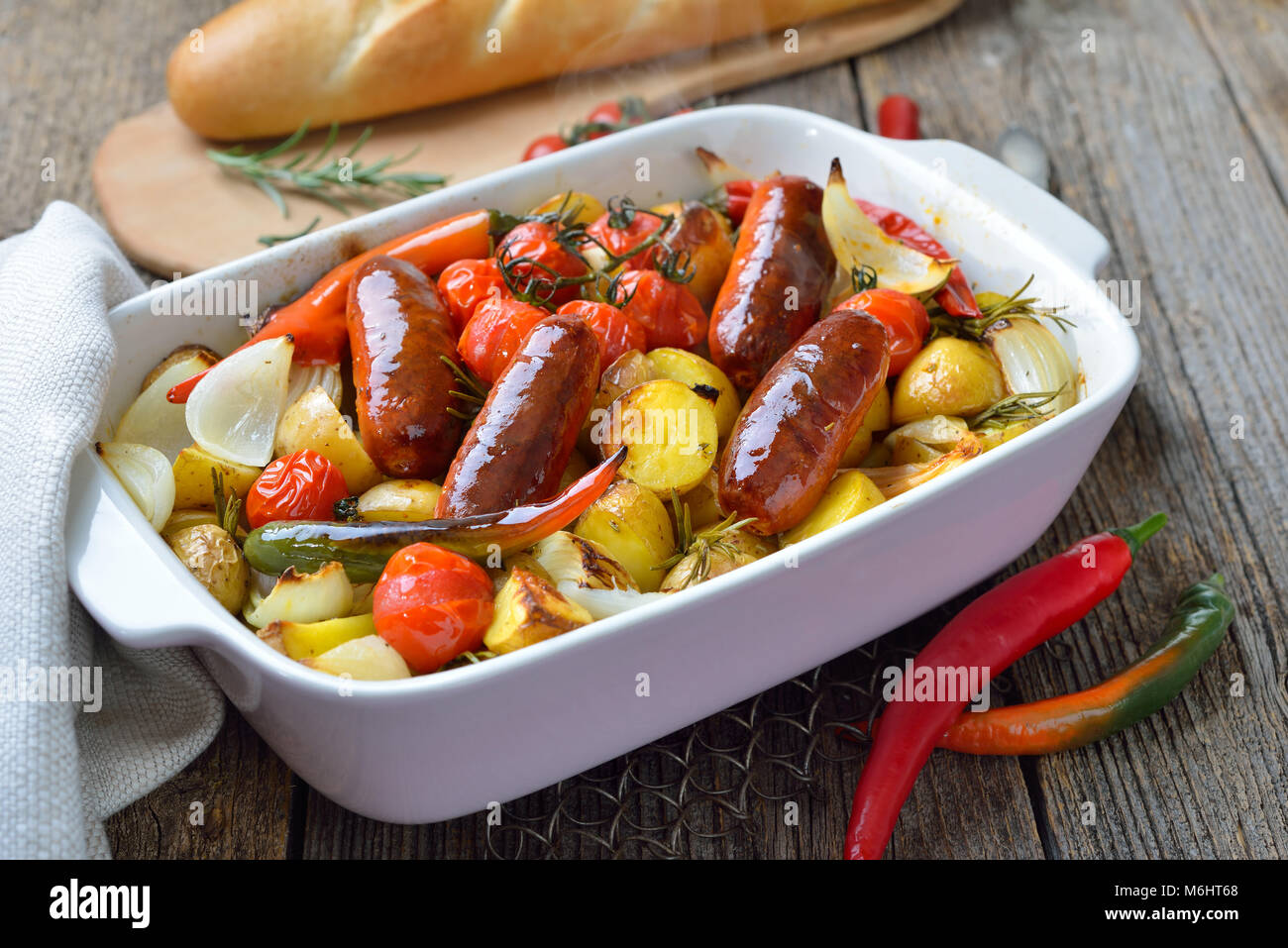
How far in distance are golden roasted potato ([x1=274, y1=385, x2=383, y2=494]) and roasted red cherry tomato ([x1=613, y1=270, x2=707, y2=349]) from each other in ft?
1.44

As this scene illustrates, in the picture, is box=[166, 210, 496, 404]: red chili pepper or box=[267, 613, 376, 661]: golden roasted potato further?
box=[166, 210, 496, 404]: red chili pepper

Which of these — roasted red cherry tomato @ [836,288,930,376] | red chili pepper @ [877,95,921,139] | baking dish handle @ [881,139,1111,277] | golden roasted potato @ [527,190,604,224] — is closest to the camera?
roasted red cherry tomato @ [836,288,930,376]

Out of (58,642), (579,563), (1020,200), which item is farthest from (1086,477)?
(58,642)

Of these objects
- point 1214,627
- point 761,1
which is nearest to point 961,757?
point 1214,627

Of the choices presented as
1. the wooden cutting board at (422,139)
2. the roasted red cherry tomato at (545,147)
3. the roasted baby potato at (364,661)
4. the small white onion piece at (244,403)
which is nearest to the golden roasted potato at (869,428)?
the roasted baby potato at (364,661)

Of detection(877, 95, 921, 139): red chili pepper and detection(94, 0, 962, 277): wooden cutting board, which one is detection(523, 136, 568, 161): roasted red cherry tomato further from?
detection(877, 95, 921, 139): red chili pepper

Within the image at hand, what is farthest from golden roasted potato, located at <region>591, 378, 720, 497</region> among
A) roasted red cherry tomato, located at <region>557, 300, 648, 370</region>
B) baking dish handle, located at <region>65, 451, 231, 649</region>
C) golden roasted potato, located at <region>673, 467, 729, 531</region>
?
baking dish handle, located at <region>65, 451, 231, 649</region>

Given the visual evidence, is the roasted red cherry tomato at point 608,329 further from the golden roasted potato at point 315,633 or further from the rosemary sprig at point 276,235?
the rosemary sprig at point 276,235

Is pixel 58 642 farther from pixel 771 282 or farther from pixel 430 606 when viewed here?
pixel 771 282

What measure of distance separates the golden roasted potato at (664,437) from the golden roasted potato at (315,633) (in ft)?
1.30

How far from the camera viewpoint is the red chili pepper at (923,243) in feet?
5.97

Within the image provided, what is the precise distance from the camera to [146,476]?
1.47 metres

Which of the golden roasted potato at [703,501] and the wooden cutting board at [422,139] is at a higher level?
the wooden cutting board at [422,139]

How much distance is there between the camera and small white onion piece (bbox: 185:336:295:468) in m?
1.55
